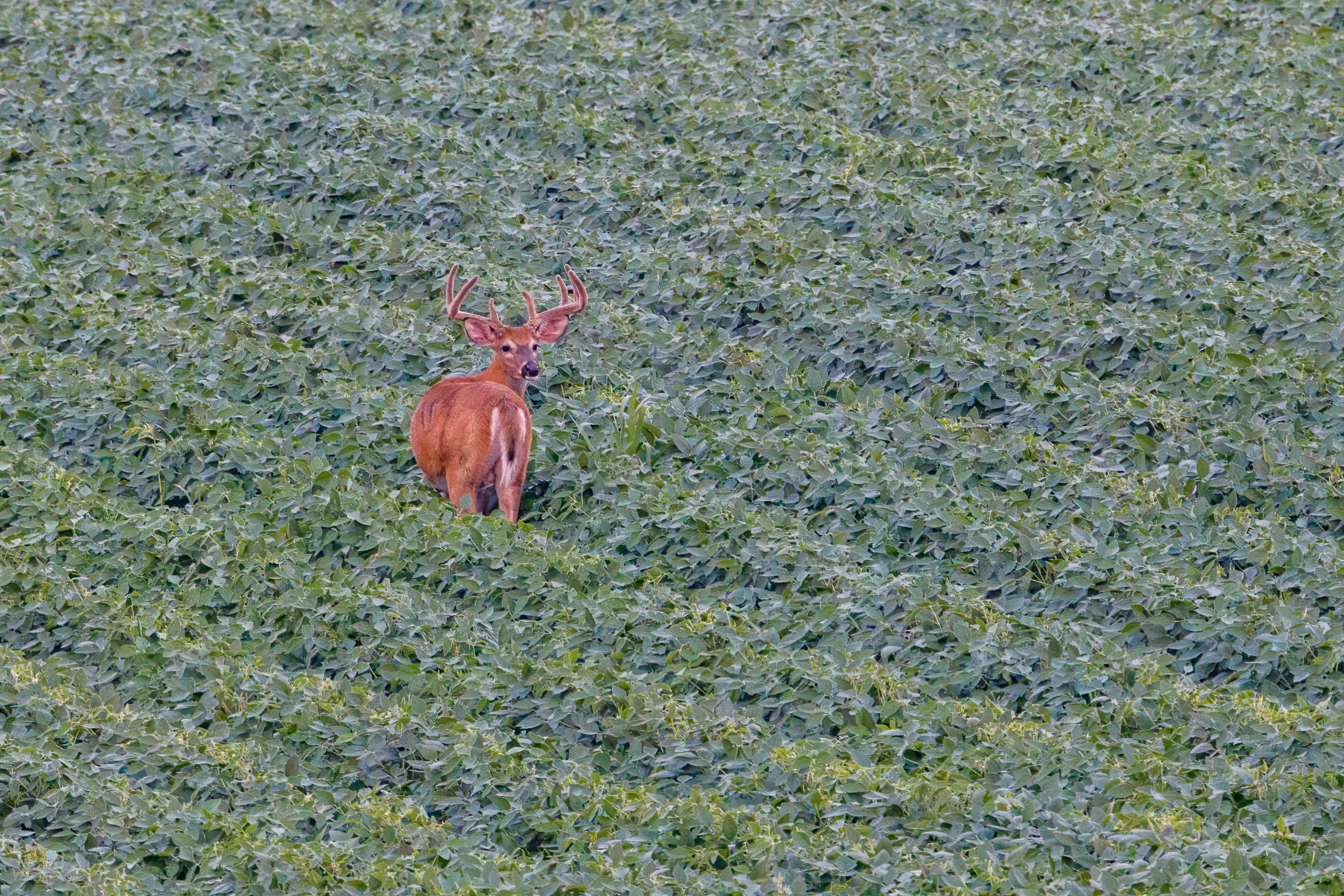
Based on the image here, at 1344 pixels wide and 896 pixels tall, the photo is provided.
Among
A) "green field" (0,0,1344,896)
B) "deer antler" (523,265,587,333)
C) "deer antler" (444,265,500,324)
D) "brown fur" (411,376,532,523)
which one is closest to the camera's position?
"green field" (0,0,1344,896)

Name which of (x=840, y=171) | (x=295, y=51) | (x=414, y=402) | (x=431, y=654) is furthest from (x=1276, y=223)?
(x=295, y=51)

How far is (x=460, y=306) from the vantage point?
6.57 metres

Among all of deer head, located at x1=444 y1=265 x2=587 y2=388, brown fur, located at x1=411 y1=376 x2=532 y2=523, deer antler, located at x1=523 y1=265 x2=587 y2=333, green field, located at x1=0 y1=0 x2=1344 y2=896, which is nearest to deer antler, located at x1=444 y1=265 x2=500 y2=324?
deer head, located at x1=444 y1=265 x2=587 y2=388

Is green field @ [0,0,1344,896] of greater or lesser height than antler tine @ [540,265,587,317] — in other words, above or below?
below

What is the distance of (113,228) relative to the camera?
8.02 m

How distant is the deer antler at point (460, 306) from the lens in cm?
625

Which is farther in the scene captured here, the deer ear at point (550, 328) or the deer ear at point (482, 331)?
the deer ear at point (550, 328)

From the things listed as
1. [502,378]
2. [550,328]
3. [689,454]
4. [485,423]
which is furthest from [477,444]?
[689,454]

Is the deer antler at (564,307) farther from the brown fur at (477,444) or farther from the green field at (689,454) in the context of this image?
the green field at (689,454)

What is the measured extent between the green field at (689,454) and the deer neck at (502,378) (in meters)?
0.29

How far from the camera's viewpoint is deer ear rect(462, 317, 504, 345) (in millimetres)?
6258

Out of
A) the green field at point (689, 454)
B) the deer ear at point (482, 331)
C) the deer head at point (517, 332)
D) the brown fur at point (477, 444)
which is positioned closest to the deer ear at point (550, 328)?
the deer head at point (517, 332)

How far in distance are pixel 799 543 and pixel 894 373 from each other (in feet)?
3.97

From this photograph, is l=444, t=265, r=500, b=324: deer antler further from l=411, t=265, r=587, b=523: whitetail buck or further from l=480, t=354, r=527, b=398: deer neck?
l=480, t=354, r=527, b=398: deer neck
